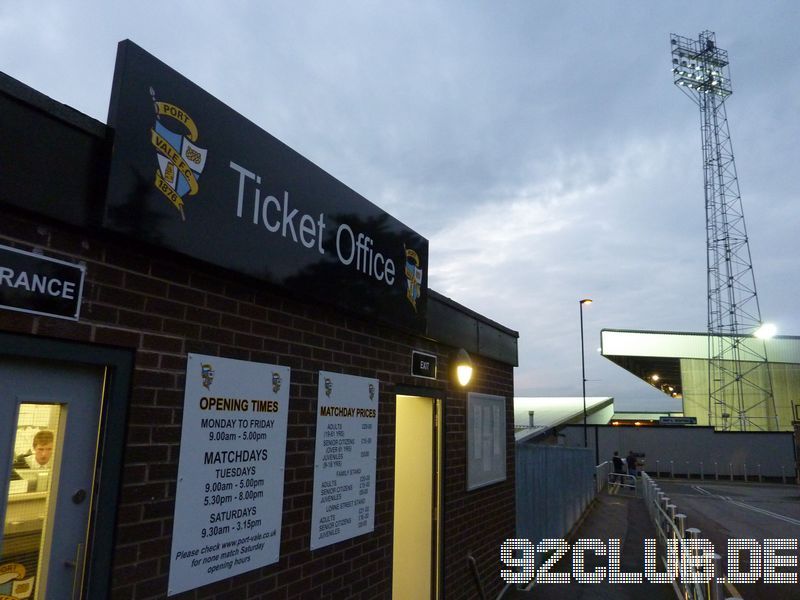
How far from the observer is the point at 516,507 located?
385 inches

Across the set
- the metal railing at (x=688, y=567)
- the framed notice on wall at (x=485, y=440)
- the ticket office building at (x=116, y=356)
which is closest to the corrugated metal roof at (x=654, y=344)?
the metal railing at (x=688, y=567)

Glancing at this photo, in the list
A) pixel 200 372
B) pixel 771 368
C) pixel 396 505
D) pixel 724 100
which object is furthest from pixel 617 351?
pixel 200 372

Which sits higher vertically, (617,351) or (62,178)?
(617,351)

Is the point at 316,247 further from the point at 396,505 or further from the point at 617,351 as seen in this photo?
the point at 617,351

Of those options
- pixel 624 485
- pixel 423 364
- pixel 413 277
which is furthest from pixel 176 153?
pixel 624 485

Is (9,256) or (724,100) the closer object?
(9,256)

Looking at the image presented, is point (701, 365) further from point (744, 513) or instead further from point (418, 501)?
point (418, 501)

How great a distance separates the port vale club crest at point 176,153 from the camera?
131 inches

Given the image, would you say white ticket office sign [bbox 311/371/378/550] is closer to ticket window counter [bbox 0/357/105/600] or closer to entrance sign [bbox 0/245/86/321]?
ticket window counter [bbox 0/357/105/600]

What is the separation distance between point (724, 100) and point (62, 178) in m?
→ 52.8

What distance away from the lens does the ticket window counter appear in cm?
272

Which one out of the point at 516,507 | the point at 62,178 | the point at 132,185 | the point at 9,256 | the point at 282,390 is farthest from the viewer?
the point at 516,507

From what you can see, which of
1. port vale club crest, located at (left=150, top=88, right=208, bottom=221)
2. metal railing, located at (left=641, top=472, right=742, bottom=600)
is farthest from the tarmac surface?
port vale club crest, located at (left=150, top=88, right=208, bottom=221)

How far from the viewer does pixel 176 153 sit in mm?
3453
